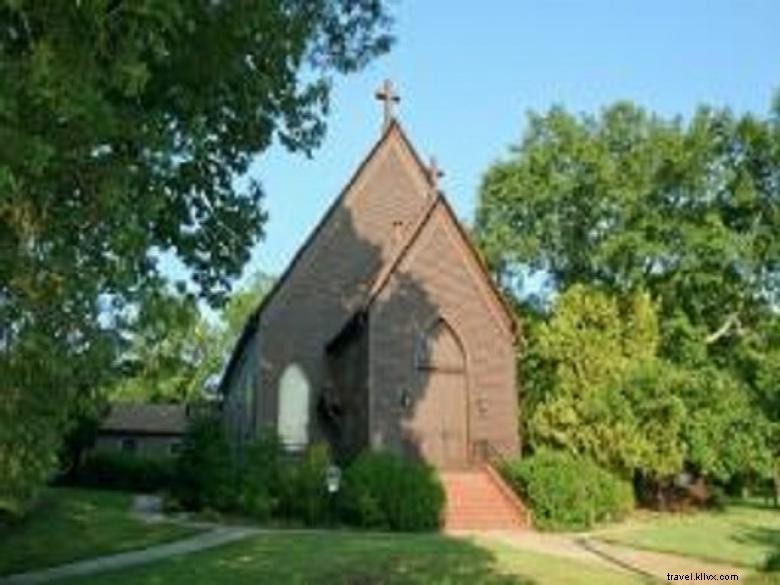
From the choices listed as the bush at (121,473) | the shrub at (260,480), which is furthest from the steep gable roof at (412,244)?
the bush at (121,473)

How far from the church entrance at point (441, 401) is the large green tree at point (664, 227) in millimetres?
4093

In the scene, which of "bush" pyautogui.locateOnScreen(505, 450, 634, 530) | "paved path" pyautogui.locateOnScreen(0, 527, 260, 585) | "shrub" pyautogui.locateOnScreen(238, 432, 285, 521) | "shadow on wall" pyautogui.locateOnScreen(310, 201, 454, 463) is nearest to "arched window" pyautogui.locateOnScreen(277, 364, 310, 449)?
"shadow on wall" pyautogui.locateOnScreen(310, 201, 454, 463)

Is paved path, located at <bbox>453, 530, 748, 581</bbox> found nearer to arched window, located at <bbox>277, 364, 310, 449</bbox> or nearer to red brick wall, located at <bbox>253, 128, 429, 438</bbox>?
arched window, located at <bbox>277, 364, 310, 449</bbox>

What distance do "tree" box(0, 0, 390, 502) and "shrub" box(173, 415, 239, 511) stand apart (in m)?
16.3

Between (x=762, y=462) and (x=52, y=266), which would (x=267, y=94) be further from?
(x=762, y=462)

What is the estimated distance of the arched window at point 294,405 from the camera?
42.5m

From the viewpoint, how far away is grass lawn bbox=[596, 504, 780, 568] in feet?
85.0

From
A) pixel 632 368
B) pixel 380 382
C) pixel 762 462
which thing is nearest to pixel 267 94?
pixel 380 382

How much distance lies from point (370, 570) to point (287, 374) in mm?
22287

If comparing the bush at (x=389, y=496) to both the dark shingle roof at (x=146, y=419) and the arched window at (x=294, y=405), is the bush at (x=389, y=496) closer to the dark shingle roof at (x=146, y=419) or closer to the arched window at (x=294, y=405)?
the arched window at (x=294, y=405)

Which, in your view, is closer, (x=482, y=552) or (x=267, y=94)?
(x=267, y=94)

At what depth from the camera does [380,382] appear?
39.8 metres

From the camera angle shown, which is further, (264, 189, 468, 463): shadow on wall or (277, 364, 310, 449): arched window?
(277, 364, 310, 449): arched window

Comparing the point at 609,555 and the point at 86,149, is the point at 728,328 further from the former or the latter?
the point at 86,149
